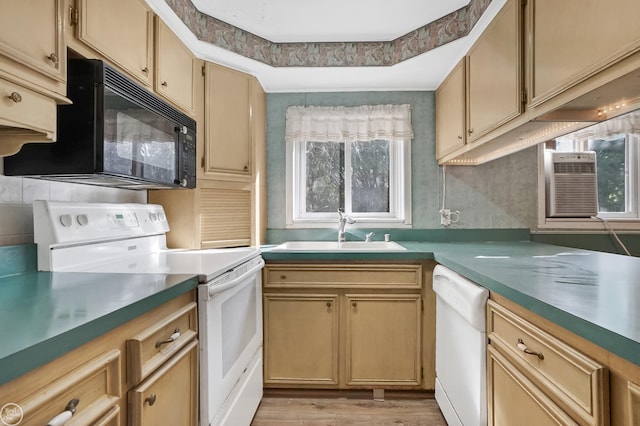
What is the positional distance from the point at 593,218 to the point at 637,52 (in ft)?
A: 6.31

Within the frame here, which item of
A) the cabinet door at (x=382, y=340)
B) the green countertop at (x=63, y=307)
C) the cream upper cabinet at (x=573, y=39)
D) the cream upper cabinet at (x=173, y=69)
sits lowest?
the cabinet door at (x=382, y=340)

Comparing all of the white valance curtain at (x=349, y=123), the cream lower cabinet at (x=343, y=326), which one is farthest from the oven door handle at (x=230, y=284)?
the white valance curtain at (x=349, y=123)

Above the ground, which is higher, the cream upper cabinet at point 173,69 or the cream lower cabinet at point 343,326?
the cream upper cabinet at point 173,69

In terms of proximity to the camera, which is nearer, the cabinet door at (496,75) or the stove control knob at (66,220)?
the stove control knob at (66,220)

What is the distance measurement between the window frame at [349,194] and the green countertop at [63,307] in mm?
1530

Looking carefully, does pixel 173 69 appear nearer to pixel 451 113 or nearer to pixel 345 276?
pixel 345 276

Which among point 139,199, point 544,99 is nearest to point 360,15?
point 544,99

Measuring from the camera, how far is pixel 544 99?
1.30 meters

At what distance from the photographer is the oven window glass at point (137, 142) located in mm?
1237

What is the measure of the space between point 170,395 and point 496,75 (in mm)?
1890

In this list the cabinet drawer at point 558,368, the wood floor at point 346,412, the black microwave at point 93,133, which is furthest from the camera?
the wood floor at point 346,412

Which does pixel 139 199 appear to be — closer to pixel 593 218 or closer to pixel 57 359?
pixel 57 359

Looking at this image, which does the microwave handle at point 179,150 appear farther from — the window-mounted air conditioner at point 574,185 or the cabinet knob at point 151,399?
the window-mounted air conditioner at point 574,185

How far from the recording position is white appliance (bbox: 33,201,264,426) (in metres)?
1.28
